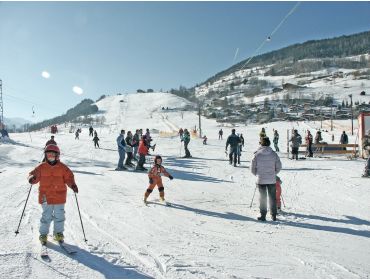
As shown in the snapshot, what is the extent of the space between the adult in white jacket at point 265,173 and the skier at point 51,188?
4.20 metres

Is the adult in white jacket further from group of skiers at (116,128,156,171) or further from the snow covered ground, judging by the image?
group of skiers at (116,128,156,171)

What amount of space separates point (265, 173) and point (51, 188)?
4483 millimetres

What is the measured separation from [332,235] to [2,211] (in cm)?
675

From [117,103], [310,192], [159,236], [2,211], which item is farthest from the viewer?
[117,103]

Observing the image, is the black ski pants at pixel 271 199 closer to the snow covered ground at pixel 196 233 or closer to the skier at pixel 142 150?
the snow covered ground at pixel 196 233

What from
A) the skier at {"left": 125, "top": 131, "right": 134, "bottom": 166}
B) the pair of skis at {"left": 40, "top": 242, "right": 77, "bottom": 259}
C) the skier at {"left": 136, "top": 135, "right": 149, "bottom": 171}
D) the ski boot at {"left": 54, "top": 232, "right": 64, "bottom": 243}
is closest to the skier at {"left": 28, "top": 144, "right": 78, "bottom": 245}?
the ski boot at {"left": 54, "top": 232, "right": 64, "bottom": 243}

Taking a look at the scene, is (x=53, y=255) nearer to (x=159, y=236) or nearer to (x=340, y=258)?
(x=159, y=236)

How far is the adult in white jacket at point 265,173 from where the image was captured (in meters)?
8.29

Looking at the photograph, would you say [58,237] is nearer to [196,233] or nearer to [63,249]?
[63,249]

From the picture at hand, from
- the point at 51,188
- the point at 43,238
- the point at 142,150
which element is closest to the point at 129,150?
the point at 142,150

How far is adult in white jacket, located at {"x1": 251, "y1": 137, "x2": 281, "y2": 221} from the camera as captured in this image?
829 cm

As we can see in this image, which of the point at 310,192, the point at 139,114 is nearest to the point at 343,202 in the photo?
the point at 310,192

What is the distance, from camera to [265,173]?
8.37m

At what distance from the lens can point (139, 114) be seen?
489ft
